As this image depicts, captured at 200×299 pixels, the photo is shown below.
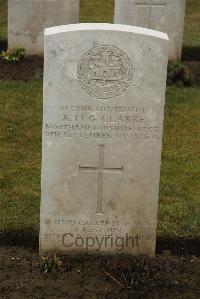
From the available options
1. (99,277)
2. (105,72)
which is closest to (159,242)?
(99,277)

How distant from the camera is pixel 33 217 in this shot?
5.72 m

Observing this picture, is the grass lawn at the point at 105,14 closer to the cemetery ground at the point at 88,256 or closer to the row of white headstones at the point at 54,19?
the row of white headstones at the point at 54,19

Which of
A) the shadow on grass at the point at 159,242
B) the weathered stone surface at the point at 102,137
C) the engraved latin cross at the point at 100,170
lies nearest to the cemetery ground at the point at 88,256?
the shadow on grass at the point at 159,242

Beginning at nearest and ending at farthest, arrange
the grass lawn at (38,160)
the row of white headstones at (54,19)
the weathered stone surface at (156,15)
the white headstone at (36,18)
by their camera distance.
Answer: the grass lawn at (38,160) → the weathered stone surface at (156,15) → the row of white headstones at (54,19) → the white headstone at (36,18)

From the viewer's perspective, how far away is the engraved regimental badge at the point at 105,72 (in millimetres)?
4633

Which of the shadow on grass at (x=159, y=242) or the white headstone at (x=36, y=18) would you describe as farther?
the white headstone at (x=36, y=18)

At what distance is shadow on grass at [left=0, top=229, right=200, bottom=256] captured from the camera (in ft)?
17.5

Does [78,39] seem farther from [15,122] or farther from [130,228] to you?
[15,122]

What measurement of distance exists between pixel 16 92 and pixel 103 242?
4880mm

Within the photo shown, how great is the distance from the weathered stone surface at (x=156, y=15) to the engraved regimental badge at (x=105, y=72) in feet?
21.7

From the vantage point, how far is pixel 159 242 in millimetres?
5457

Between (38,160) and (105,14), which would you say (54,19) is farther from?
(38,160)

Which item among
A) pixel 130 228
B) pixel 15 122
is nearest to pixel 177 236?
pixel 130 228

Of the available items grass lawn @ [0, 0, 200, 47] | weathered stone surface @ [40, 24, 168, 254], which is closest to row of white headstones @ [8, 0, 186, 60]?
grass lawn @ [0, 0, 200, 47]
